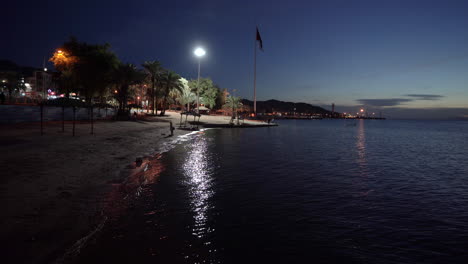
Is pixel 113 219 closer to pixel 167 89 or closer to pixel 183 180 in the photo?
pixel 183 180

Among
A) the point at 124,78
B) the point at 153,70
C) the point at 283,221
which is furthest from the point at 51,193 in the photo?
the point at 153,70

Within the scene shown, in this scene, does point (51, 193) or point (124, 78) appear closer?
point (51, 193)

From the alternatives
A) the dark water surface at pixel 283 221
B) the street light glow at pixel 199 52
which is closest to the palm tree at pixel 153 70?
the street light glow at pixel 199 52

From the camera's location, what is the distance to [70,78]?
4603 centimetres

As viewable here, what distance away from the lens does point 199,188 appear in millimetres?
11016

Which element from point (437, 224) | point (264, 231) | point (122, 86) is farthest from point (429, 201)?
point (122, 86)

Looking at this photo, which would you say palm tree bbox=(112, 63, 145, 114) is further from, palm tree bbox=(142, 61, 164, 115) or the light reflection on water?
the light reflection on water

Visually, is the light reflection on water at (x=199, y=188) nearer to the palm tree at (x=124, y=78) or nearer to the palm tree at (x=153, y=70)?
the palm tree at (x=124, y=78)

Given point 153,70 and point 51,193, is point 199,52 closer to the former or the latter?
point 153,70

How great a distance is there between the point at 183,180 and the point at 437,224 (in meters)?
9.26

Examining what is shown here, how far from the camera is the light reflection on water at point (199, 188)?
7.34 meters

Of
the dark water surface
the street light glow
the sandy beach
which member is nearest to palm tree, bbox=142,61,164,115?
the street light glow

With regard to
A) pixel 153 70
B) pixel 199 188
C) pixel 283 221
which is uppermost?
pixel 153 70

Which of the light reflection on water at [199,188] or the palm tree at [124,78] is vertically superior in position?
the palm tree at [124,78]
